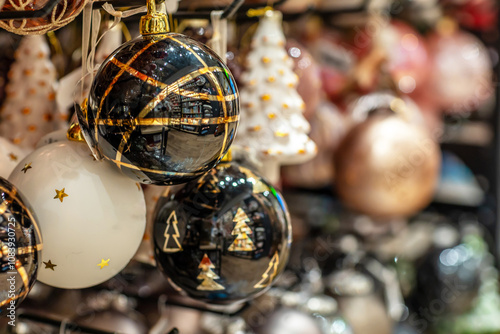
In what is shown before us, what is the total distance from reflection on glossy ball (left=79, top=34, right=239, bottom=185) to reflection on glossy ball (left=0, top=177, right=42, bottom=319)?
0.09m

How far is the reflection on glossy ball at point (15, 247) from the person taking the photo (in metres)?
0.45

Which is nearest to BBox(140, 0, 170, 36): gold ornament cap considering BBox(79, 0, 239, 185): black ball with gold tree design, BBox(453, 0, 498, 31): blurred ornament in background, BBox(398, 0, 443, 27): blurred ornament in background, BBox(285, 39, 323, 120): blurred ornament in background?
BBox(79, 0, 239, 185): black ball with gold tree design

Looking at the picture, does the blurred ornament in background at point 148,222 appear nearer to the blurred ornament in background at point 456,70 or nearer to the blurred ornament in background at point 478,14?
the blurred ornament in background at point 456,70

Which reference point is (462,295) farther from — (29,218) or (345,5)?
(29,218)

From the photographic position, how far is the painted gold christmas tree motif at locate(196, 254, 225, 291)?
1.91 ft

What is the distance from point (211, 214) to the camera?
582 mm

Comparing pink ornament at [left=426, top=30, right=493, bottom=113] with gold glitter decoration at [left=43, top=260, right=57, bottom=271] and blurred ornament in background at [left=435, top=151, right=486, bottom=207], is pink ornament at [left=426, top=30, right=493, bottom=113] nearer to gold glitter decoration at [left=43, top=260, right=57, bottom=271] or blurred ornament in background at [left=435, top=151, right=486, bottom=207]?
blurred ornament in background at [left=435, top=151, right=486, bottom=207]

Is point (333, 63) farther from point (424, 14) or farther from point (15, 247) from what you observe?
point (15, 247)

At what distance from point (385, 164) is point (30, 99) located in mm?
709

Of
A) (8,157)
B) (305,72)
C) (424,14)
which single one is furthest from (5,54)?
(424,14)

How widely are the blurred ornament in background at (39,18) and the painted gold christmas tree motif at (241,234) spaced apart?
261 mm

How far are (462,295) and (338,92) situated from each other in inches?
23.6

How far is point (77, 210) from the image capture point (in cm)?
52

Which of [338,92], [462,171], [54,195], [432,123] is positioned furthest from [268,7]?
[462,171]
